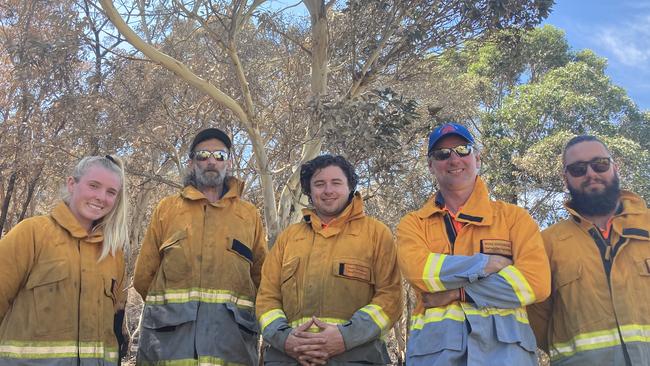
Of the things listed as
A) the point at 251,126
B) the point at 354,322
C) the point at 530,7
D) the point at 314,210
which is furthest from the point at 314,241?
the point at 530,7

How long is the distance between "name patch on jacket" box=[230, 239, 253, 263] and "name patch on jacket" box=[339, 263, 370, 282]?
0.82m

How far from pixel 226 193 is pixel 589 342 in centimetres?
258

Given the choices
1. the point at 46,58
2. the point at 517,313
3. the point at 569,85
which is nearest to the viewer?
the point at 517,313

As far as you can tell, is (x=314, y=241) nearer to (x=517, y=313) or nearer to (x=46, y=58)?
(x=517, y=313)

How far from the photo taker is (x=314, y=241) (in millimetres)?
3758

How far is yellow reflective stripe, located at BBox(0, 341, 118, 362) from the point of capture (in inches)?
123

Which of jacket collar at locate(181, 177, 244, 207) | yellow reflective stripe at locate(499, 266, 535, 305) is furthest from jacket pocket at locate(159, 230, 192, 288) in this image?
yellow reflective stripe at locate(499, 266, 535, 305)

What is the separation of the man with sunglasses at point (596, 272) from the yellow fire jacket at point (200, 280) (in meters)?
1.97

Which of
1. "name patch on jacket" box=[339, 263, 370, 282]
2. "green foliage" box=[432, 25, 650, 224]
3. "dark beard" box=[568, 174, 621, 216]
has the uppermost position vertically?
"green foliage" box=[432, 25, 650, 224]

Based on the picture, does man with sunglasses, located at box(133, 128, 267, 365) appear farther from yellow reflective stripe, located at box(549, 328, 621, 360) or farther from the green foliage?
the green foliage

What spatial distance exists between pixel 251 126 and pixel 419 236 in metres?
5.46

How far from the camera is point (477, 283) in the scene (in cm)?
306

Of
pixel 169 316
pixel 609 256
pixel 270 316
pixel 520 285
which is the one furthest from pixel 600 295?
pixel 169 316

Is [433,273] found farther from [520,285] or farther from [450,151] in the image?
[450,151]
